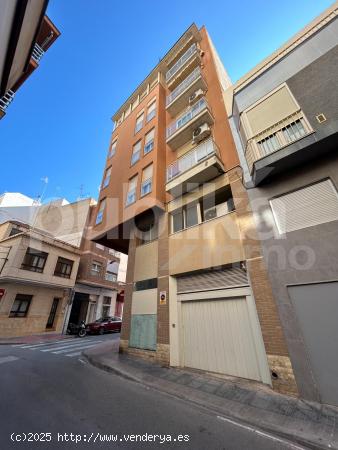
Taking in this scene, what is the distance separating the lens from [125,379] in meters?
6.05

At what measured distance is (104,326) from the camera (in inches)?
714

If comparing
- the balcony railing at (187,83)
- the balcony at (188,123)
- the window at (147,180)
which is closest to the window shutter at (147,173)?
the window at (147,180)

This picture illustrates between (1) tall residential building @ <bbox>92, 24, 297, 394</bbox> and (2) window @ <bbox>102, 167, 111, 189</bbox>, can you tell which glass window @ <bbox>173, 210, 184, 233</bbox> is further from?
(2) window @ <bbox>102, 167, 111, 189</bbox>

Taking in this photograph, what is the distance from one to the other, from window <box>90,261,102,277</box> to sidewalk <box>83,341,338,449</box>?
1747 centimetres

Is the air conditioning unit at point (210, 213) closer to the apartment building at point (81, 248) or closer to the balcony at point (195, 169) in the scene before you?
the balcony at point (195, 169)

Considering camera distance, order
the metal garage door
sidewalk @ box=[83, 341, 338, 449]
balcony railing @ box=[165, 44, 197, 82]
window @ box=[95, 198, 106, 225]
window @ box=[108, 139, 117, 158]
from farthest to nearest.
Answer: window @ box=[108, 139, 117, 158] < balcony railing @ box=[165, 44, 197, 82] < window @ box=[95, 198, 106, 225] < the metal garage door < sidewalk @ box=[83, 341, 338, 449]

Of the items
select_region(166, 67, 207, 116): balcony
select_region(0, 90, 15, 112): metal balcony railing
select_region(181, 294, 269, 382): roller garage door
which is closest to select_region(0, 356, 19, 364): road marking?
select_region(181, 294, 269, 382): roller garage door

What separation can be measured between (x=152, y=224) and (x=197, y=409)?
762 centimetres

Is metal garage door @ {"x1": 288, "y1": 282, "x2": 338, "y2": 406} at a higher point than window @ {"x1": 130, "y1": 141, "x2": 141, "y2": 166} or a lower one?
lower

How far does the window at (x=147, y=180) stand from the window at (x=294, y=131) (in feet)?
20.6

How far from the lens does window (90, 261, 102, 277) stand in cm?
2302

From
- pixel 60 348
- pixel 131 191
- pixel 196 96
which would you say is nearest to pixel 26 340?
pixel 60 348

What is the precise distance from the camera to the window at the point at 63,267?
19672 millimetres

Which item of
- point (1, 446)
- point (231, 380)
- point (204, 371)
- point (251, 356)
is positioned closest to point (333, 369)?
point (251, 356)
